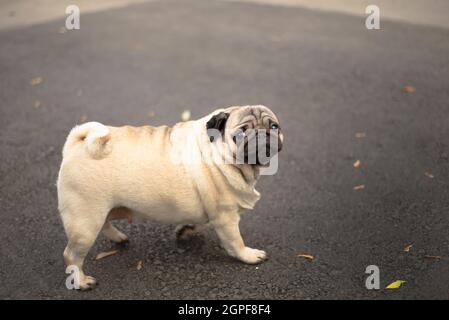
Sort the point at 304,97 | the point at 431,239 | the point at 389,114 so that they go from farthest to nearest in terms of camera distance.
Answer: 1. the point at 304,97
2. the point at 389,114
3. the point at 431,239

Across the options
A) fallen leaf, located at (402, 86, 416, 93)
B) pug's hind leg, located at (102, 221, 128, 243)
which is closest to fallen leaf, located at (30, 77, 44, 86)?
pug's hind leg, located at (102, 221, 128, 243)

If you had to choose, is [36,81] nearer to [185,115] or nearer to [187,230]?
[185,115]

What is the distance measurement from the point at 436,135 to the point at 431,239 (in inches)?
81.0

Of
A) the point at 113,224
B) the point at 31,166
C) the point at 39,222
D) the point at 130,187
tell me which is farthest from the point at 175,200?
the point at 31,166

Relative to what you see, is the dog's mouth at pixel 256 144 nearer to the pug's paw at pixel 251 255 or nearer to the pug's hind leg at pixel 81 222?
the pug's paw at pixel 251 255

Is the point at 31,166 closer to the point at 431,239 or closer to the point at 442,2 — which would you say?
the point at 431,239

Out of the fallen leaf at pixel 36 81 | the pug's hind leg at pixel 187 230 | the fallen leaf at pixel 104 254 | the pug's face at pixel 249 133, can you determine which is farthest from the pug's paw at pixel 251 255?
the fallen leaf at pixel 36 81

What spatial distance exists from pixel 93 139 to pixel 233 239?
54.8 inches

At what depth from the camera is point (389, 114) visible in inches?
263

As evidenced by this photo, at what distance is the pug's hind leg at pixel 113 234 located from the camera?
14.7 feet

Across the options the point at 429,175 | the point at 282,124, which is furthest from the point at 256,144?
the point at 282,124

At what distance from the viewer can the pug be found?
3662 mm

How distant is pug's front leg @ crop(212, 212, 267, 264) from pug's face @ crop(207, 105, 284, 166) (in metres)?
0.53

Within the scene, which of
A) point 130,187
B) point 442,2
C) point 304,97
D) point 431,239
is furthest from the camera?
point 442,2
